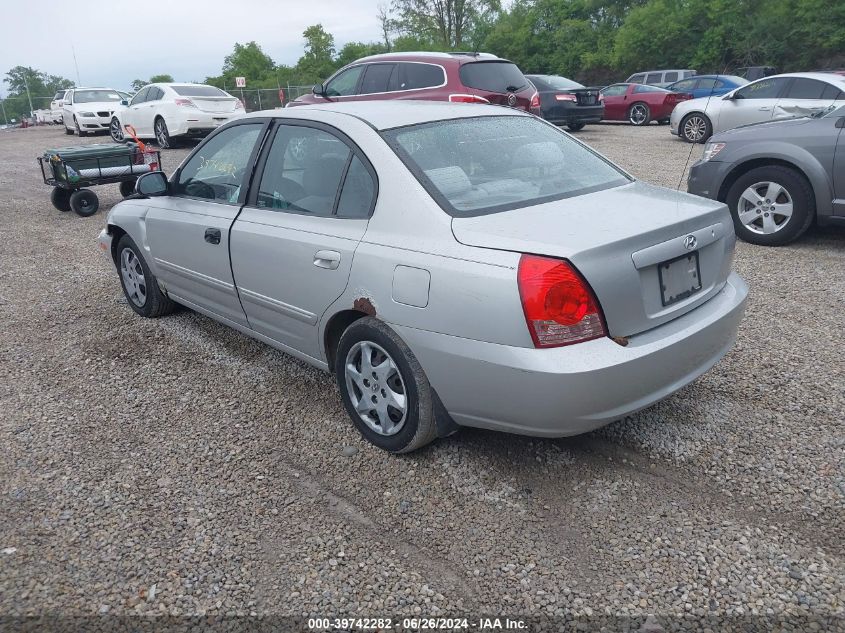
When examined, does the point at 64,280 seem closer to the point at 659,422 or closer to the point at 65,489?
the point at 65,489

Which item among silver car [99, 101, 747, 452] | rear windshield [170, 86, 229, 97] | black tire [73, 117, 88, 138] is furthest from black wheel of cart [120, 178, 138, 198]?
black tire [73, 117, 88, 138]

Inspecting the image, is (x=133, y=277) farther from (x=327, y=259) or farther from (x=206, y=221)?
(x=327, y=259)

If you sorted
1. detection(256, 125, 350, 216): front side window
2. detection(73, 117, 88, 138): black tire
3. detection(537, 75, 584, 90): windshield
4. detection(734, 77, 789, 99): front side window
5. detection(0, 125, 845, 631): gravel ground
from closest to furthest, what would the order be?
1. detection(0, 125, 845, 631): gravel ground
2. detection(256, 125, 350, 216): front side window
3. detection(734, 77, 789, 99): front side window
4. detection(537, 75, 584, 90): windshield
5. detection(73, 117, 88, 138): black tire

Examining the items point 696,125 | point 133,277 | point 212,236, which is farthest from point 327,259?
point 696,125

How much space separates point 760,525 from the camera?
2.64 meters

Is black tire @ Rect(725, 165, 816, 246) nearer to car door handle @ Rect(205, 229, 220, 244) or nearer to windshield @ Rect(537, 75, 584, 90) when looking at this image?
car door handle @ Rect(205, 229, 220, 244)

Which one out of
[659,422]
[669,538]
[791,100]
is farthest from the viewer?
[791,100]

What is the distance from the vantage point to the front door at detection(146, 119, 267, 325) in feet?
13.0

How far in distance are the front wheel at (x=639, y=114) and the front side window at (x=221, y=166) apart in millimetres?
17954

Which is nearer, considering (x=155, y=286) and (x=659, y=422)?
(x=659, y=422)

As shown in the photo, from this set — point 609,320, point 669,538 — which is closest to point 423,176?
point 609,320

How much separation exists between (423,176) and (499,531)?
Answer: 1.57 m

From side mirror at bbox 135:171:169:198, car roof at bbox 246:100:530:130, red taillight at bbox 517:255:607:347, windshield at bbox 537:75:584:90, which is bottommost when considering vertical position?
red taillight at bbox 517:255:607:347

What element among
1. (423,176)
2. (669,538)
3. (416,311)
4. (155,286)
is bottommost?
(669,538)
